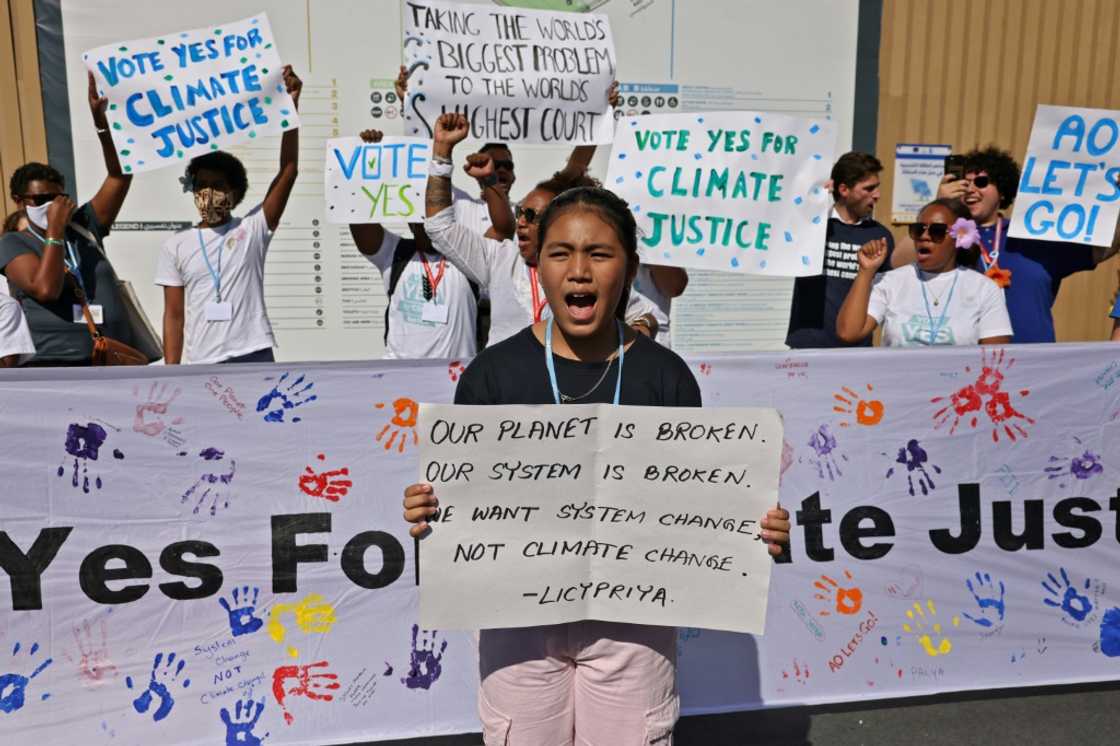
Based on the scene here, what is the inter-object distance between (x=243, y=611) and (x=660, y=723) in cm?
159

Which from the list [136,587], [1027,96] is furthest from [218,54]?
[1027,96]

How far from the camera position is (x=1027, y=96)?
746 centimetres

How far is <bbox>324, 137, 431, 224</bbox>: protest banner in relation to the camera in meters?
4.61

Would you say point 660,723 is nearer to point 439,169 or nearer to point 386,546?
point 386,546

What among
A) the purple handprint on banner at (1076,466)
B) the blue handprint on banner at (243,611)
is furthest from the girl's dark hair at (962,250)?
the blue handprint on banner at (243,611)

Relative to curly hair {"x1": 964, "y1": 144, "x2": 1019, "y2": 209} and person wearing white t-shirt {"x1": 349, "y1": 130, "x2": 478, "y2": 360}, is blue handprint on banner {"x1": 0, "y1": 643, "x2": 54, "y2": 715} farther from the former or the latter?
curly hair {"x1": 964, "y1": 144, "x2": 1019, "y2": 209}

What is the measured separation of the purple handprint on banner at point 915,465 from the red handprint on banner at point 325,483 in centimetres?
195

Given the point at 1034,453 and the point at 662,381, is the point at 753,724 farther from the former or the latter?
the point at 662,381

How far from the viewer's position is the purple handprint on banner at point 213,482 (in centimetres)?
291

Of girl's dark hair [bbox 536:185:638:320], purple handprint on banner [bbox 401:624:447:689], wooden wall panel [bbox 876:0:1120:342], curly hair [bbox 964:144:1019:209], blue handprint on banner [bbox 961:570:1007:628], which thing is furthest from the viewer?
wooden wall panel [bbox 876:0:1120:342]

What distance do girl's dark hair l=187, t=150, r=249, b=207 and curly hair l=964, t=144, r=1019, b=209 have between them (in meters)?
3.68

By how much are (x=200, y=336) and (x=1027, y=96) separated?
6.78 m

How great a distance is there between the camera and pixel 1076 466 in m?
3.44

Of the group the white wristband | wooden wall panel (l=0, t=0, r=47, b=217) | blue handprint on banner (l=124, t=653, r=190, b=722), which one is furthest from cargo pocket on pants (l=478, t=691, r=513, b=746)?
wooden wall panel (l=0, t=0, r=47, b=217)
